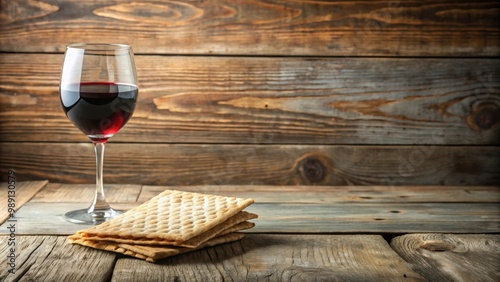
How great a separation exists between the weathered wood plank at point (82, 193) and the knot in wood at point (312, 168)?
15.6 inches

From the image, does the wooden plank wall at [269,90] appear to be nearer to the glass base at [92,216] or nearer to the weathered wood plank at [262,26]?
the weathered wood plank at [262,26]

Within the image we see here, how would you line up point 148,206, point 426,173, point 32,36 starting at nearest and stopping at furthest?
1. point 148,206
2. point 32,36
3. point 426,173

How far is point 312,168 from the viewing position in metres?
1.74

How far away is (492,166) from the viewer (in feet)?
5.80

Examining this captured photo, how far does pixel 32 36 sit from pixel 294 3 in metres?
0.61

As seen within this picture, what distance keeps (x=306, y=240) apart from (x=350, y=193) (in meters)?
0.45

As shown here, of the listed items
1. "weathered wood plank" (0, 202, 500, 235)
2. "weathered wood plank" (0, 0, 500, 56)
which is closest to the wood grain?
"weathered wood plank" (0, 202, 500, 235)

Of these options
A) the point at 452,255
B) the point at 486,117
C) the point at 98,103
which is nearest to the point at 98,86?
the point at 98,103

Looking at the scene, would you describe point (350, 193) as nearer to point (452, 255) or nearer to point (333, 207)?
point (333, 207)

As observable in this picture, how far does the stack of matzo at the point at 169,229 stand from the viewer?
105 centimetres

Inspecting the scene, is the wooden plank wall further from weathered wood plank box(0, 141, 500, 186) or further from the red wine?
the red wine

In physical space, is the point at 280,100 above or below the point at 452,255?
above

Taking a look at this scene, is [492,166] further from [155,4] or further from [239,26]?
[155,4]

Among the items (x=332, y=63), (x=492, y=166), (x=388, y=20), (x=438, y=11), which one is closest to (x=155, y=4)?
(x=332, y=63)
